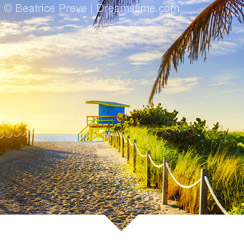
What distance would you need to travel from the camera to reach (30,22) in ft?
14.3

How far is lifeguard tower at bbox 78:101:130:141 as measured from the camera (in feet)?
79.6

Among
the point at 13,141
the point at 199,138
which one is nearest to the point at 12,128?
the point at 13,141

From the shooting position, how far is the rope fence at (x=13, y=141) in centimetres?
1113

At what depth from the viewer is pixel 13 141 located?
12.4m

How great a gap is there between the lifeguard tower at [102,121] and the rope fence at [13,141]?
926 centimetres

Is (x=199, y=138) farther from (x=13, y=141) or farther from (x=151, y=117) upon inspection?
(x=13, y=141)

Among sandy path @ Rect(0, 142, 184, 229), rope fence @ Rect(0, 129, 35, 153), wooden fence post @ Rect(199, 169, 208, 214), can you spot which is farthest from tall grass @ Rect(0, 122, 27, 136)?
wooden fence post @ Rect(199, 169, 208, 214)

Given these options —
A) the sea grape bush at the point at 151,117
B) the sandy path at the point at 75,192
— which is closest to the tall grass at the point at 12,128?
the sandy path at the point at 75,192

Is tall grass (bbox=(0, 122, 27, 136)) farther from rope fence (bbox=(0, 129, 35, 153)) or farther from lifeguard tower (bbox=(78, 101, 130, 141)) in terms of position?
lifeguard tower (bbox=(78, 101, 130, 141))

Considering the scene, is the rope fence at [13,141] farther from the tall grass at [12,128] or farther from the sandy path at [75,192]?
the sandy path at [75,192]

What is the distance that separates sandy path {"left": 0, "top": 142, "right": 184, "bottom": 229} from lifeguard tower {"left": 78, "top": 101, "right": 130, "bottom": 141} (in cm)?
1516

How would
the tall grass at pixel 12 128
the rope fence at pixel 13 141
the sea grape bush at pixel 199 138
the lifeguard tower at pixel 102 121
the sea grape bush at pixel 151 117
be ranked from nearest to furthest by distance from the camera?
1. the sea grape bush at pixel 199 138
2. the rope fence at pixel 13 141
3. the tall grass at pixel 12 128
4. the sea grape bush at pixel 151 117
5. the lifeguard tower at pixel 102 121
